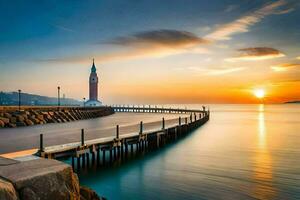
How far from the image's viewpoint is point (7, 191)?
4934mm

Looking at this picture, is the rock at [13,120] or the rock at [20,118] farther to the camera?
the rock at [20,118]

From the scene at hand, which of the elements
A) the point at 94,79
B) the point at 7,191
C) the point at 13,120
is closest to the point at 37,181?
the point at 7,191

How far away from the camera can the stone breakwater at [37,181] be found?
5277 mm

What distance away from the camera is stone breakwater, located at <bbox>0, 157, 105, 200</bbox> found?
528 cm

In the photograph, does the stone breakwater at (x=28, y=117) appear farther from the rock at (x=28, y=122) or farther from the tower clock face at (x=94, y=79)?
the tower clock face at (x=94, y=79)

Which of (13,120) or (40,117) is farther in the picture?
(40,117)

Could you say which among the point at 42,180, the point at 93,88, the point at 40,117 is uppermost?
the point at 93,88

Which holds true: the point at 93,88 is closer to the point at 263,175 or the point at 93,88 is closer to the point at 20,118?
the point at 20,118

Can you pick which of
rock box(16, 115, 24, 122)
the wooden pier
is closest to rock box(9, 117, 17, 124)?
rock box(16, 115, 24, 122)

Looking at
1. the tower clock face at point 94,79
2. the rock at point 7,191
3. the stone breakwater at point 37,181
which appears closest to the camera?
the rock at point 7,191

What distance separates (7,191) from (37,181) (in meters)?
0.72

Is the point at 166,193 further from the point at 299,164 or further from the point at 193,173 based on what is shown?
the point at 299,164

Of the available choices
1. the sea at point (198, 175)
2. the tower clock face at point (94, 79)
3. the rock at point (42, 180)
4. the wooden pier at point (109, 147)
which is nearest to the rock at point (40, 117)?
the sea at point (198, 175)

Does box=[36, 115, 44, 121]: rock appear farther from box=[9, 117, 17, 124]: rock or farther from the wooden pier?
the wooden pier
